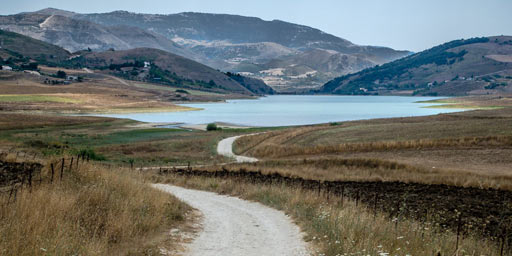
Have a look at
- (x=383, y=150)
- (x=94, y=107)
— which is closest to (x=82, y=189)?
(x=383, y=150)

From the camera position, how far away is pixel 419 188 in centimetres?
2686

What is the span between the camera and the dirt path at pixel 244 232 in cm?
1184

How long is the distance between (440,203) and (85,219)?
50.3 ft

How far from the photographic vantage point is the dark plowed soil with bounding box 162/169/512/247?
16.2 metres

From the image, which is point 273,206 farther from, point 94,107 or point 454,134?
point 94,107

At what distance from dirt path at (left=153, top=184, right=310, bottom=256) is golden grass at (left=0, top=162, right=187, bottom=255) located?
4.05 feet

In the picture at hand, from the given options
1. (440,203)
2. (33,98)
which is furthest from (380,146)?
(33,98)

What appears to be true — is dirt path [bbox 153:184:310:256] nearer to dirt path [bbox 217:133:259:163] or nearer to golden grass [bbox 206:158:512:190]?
golden grass [bbox 206:158:512:190]

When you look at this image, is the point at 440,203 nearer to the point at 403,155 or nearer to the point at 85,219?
the point at 85,219

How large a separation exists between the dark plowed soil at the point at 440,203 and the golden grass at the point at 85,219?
6.84 meters

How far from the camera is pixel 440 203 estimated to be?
2155 centimetres

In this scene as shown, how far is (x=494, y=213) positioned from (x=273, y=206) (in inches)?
330

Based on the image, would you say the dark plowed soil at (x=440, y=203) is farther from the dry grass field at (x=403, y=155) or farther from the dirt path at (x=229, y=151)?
the dirt path at (x=229, y=151)

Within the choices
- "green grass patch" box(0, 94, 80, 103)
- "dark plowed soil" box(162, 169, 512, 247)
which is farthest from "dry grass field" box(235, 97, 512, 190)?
"green grass patch" box(0, 94, 80, 103)
